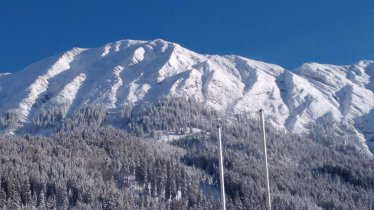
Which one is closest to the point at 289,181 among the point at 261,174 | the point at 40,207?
the point at 261,174

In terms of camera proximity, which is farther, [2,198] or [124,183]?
[124,183]

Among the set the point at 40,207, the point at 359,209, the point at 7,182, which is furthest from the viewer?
the point at 359,209

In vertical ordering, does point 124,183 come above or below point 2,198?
above

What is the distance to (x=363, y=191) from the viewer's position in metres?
199

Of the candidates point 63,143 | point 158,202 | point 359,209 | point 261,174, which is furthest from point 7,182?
point 359,209

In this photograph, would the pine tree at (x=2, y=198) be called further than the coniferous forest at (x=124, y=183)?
No

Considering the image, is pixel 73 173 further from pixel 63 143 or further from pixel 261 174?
pixel 261 174

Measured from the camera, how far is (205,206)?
158375mm

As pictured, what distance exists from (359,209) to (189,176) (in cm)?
4434

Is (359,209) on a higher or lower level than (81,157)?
lower

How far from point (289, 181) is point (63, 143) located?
65081 millimetres

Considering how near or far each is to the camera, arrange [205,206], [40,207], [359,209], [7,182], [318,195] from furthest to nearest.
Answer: [318,195] → [359,209] → [205,206] → [7,182] → [40,207]

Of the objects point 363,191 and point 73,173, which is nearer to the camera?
point 73,173

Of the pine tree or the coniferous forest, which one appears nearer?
the pine tree
